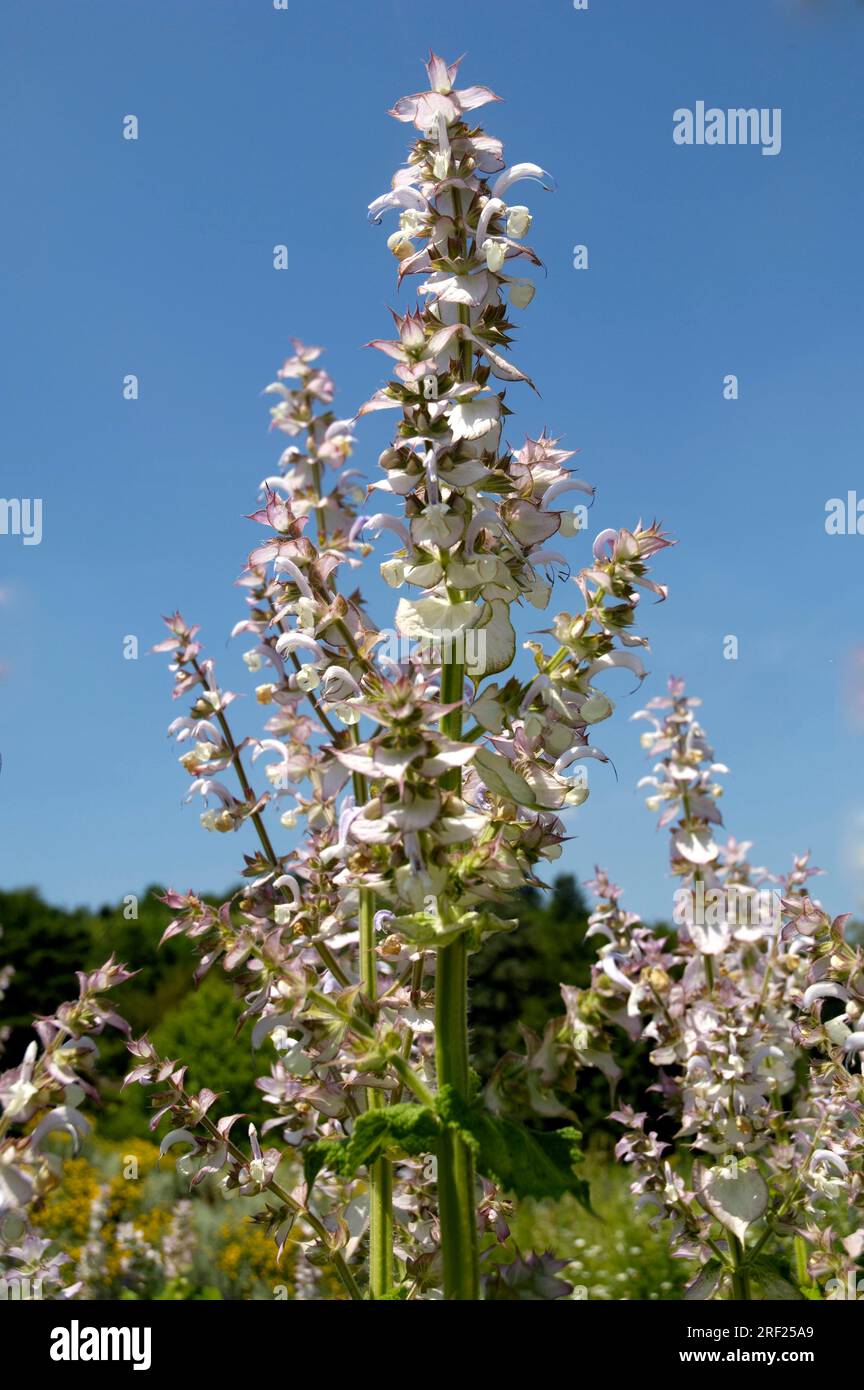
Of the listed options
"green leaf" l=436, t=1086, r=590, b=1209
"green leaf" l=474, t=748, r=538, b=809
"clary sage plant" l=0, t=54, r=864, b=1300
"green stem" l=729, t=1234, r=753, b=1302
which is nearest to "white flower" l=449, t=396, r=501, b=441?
"clary sage plant" l=0, t=54, r=864, b=1300

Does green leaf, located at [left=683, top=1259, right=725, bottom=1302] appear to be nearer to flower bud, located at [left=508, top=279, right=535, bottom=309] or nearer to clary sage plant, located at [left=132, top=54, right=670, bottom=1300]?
clary sage plant, located at [left=132, top=54, right=670, bottom=1300]

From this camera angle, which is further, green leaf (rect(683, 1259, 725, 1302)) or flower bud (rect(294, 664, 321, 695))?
green leaf (rect(683, 1259, 725, 1302))

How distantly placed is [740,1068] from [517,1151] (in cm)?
177

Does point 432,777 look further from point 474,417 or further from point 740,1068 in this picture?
point 740,1068

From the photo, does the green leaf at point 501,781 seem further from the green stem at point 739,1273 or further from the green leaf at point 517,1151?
the green stem at point 739,1273

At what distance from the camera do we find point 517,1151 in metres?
2.03

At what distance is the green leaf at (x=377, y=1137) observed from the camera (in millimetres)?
2027

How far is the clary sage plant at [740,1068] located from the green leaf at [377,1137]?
116 cm

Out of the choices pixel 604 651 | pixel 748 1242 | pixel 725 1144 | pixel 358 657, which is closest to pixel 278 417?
pixel 358 657

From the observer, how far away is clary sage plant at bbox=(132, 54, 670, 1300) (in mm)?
2098

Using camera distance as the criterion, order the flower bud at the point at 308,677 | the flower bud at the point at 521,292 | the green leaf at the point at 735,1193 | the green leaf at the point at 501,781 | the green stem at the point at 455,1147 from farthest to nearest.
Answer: the green leaf at the point at 735,1193, the flower bud at the point at 308,677, the flower bud at the point at 521,292, the green leaf at the point at 501,781, the green stem at the point at 455,1147

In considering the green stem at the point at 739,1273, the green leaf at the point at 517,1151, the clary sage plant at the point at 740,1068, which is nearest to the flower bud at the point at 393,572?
the green leaf at the point at 517,1151

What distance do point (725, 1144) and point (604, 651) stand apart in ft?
6.63

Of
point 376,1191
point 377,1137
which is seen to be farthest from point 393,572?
point 376,1191
